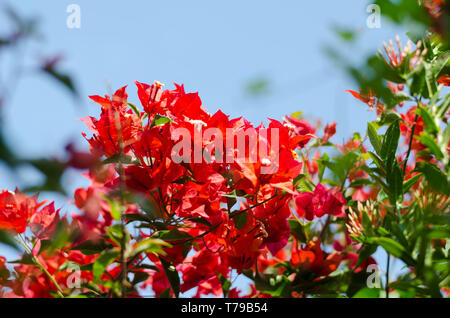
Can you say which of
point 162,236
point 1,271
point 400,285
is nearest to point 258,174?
point 162,236

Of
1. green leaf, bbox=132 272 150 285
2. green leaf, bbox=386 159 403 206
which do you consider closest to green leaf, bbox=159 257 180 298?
green leaf, bbox=132 272 150 285

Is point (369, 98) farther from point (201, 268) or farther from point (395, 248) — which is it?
point (201, 268)

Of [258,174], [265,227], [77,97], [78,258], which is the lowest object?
[78,258]

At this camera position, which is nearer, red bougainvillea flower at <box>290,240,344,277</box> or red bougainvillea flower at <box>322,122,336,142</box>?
red bougainvillea flower at <box>290,240,344,277</box>

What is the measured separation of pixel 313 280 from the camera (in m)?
0.81

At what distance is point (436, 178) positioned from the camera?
2.27 ft

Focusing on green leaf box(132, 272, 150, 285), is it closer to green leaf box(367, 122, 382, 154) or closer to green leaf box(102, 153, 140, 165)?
green leaf box(102, 153, 140, 165)

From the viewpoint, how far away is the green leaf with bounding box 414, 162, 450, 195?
0.68 meters

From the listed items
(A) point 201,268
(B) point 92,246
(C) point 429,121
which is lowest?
(A) point 201,268

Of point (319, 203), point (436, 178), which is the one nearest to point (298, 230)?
point (319, 203)

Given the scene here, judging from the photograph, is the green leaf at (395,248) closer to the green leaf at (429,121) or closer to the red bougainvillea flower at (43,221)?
the green leaf at (429,121)

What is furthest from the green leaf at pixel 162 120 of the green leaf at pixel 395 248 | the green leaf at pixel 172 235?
the green leaf at pixel 395 248
